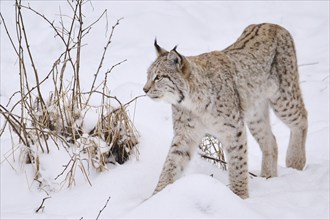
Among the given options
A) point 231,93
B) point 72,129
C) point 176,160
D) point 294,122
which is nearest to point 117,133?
point 72,129

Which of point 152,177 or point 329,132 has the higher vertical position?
point 152,177

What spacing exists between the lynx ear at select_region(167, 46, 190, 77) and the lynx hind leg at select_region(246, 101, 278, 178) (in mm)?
1250

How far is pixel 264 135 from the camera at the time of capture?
569 centimetres

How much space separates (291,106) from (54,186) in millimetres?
2266

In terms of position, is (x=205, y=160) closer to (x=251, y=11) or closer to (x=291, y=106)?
(x=291, y=106)

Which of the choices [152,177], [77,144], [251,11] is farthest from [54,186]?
[251,11]

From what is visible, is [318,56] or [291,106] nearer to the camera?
[291,106]

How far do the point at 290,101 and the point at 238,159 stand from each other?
115 cm

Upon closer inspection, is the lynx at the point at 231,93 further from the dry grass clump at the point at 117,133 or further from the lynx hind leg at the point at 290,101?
the dry grass clump at the point at 117,133

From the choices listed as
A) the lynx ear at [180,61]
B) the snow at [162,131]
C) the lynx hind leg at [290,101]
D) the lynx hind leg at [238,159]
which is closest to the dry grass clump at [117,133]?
the snow at [162,131]

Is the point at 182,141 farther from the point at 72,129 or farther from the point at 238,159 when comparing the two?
the point at 72,129

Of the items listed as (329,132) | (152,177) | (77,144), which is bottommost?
(329,132)

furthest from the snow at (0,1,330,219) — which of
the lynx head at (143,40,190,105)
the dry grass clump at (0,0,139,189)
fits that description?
the lynx head at (143,40,190,105)

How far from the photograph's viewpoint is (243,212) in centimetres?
342
